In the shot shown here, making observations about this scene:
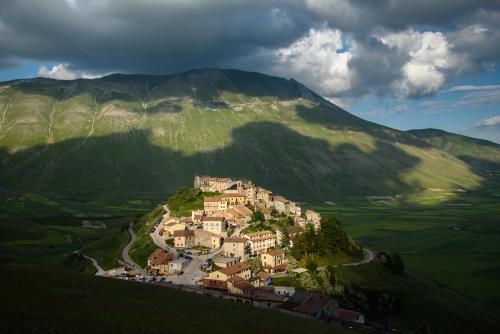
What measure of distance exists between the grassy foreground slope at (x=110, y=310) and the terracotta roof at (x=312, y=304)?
1124cm

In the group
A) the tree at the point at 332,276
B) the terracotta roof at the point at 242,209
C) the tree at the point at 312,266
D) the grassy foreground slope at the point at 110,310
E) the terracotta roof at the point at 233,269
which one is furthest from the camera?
the terracotta roof at the point at 242,209

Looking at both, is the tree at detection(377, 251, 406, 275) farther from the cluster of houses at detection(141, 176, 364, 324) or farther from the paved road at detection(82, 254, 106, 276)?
the paved road at detection(82, 254, 106, 276)

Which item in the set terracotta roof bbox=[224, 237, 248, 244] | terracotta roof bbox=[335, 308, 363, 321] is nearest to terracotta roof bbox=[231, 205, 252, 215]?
terracotta roof bbox=[224, 237, 248, 244]

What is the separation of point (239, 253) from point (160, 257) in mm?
20852

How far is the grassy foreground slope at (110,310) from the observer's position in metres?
44.9

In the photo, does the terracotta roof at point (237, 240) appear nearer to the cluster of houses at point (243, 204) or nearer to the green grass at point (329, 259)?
the green grass at point (329, 259)

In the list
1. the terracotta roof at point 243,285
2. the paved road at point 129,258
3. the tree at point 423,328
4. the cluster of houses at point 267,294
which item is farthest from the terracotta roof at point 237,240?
the tree at point 423,328

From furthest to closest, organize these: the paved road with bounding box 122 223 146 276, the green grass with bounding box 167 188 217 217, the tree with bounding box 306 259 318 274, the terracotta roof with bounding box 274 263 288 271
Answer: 1. the green grass with bounding box 167 188 217 217
2. the paved road with bounding box 122 223 146 276
3. the terracotta roof with bounding box 274 263 288 271
4. the tree with bounding box 306 259 318 274

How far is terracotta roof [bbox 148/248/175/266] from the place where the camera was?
11064 centimetres

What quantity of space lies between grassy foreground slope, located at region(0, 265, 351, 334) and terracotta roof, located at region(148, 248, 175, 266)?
3098cm

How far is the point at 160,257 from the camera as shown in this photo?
113 meters

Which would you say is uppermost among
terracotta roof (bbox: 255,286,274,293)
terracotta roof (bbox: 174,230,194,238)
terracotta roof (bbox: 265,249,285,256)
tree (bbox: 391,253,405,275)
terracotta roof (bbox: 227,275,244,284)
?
terracotta roof (bbox: 174,230,194,238)

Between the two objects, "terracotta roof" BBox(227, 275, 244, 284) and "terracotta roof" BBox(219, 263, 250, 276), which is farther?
"terracotta roof" BBox(219, 263, 250, 276)

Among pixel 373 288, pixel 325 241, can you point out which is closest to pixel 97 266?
pixel 325 241
